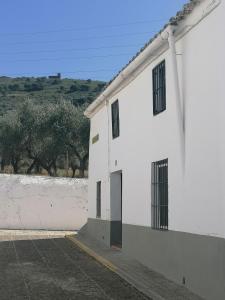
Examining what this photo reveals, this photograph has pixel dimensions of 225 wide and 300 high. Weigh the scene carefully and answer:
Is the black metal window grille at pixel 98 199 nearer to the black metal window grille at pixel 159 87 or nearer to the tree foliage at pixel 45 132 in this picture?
the black metal window grille at pixel 159 87

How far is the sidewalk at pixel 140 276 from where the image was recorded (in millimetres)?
8446

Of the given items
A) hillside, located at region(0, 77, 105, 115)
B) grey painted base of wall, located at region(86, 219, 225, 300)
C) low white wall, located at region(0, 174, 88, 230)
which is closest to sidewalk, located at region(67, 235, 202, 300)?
grey painted base of wall, located at region(86, 219, 225, 300)

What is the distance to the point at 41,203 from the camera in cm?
2455

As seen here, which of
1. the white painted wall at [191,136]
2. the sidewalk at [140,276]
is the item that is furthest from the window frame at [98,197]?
the white painted wall at [191,136]

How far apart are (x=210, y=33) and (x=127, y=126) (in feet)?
19.4

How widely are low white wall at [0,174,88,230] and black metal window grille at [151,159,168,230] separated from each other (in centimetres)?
1384

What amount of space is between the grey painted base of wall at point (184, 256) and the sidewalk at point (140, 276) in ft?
0.49

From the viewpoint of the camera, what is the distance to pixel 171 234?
9711 millimetres

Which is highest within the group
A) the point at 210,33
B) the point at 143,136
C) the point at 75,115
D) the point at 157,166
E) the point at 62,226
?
the point at 75,115

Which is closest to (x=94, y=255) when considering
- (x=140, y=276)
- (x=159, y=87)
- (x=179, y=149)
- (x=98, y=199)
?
(x=140, y=276)

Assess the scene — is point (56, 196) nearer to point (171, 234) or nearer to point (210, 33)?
point (171, 234)

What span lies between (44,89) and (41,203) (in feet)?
158

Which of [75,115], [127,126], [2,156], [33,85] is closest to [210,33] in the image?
[127,126]

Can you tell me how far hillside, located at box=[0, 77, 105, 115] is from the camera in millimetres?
62219
